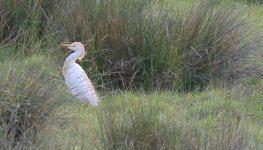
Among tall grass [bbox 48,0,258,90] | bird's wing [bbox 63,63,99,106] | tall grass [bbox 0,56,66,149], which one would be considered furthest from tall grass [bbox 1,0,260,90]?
tall grass [bbox 0,56,66,149]

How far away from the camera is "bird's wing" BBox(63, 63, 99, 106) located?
599 cm

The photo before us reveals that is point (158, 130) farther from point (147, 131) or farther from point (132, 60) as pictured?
point (132, 60)

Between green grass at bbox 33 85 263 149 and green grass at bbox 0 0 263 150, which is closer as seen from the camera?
green grass at bbox 33 85 263 149

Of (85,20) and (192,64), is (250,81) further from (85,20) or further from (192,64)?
(85,20)

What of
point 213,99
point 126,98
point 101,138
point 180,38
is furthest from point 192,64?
point 101,138

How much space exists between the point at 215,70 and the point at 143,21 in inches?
31.6

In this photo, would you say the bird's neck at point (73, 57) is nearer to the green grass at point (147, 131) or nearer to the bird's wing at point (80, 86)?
the bird's wing at point (80, 86)

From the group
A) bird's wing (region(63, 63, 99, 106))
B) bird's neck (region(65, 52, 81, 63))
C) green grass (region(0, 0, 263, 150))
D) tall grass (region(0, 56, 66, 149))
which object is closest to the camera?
tall grass (region(0, 56, 66, 149))

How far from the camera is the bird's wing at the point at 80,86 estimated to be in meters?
5.99

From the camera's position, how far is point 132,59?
7.07 meters

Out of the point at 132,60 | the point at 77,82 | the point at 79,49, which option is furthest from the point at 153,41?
the point at 77,82

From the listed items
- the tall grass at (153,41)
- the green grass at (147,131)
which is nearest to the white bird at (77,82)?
the green grass at (147,131)

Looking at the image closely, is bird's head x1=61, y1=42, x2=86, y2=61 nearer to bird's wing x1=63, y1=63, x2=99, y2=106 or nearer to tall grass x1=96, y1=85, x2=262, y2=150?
bird's wing x1=63, y1=63, x2=99, y2=106

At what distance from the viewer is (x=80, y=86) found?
6.06 meters
